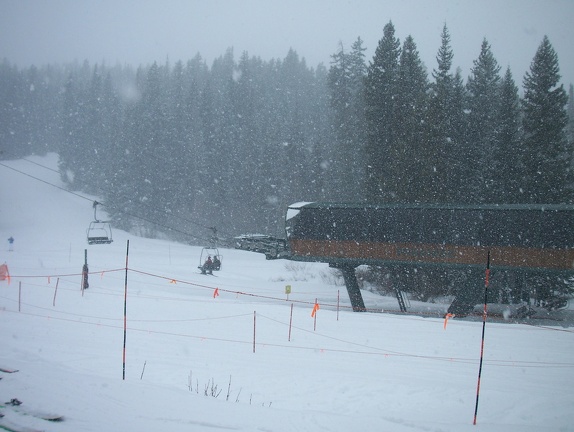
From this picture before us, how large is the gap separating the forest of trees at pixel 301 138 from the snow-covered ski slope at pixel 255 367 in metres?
16.5

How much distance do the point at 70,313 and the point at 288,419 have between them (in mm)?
14592

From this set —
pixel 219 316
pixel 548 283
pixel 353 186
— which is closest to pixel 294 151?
pixel 353 186

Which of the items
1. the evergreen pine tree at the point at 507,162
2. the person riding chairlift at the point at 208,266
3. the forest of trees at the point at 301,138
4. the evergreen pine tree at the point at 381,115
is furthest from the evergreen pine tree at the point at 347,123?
the person riding chairlift at the point at 208,266

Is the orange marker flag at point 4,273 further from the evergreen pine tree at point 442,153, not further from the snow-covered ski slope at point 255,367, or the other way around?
the evergreen pine tree at point 442,153

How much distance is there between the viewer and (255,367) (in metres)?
11.4

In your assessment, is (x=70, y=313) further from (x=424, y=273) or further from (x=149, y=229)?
(x=149, y=229)

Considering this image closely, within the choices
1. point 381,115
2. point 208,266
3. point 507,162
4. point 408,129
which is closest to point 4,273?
point 208,266

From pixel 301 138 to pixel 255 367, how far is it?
47020mm

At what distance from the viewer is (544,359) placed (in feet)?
43.3

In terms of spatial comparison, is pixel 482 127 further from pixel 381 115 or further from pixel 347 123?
pixel 347 123

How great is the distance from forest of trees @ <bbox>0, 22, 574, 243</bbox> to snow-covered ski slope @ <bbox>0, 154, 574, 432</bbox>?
1653 cm

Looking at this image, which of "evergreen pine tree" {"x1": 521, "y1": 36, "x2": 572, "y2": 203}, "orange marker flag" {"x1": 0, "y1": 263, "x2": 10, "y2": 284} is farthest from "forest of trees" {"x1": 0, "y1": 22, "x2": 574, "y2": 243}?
"orange marker flag" {"x1": 0, "y1": 263, "x2": 10, "y2": 284}

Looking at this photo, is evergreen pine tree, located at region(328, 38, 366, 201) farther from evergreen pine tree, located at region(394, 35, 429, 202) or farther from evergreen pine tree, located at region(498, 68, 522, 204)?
evergreen pine tree, located at region(498, 68, 522, 204)

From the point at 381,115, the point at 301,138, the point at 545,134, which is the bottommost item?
the point at 545,134
